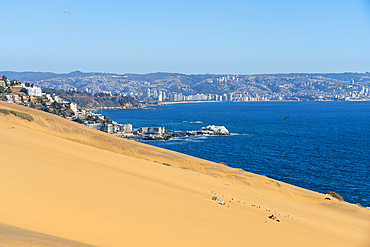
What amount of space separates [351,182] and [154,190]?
2179cm

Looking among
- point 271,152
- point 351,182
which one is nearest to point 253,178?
point 351,182

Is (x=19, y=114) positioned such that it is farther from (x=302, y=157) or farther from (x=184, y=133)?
(x=184, y=133)

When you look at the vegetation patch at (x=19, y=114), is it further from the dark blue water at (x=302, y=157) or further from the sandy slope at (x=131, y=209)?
the dark blue water at (x=302, y=157)

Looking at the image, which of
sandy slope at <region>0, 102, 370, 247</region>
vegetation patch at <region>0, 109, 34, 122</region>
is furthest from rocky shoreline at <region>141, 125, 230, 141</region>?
sandy slope at <region>0, 102, 370, 247</region>

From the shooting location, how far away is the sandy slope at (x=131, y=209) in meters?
7.84

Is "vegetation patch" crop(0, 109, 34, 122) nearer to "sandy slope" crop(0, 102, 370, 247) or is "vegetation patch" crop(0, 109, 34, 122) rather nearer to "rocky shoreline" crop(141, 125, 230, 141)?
"sandy slope" crop(0, 102, 370, 247)

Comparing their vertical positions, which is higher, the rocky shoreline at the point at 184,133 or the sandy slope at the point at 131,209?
the sandy slope at the point at 131,209

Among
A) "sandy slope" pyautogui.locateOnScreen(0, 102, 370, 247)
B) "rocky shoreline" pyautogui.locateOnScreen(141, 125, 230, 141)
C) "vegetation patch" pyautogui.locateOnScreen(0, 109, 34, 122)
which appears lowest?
"rocky shoreline" pyautogui.locateOnScreen(141, 125, 230, 141)

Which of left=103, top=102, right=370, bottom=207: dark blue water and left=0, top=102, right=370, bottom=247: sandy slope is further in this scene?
left=103, top=102, right=370, bottom=207: dark blue water

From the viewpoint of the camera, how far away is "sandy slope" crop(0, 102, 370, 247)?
25.7 ft

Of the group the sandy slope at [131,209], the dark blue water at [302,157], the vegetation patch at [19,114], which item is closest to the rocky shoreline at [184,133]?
the dark blue water at [302,157]

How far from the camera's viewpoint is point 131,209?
964 centimetres

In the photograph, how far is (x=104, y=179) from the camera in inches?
479

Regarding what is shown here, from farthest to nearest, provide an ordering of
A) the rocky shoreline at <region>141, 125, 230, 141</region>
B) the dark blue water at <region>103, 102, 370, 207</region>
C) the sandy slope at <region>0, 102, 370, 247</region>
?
the rocky shoreline at <region>141, 125, 230, 141</region>, the dark blue water at <region>103, 102, 370, 207</region>, the sandy slope at <region>0, 102, 370, 247</region>
